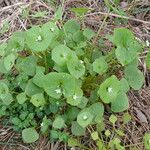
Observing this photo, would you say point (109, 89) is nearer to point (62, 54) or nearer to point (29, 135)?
point (62, 54)

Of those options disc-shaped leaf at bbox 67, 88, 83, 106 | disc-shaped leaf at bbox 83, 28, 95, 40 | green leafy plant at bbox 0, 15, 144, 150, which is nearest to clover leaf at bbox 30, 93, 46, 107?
green leafy plant at bbox 0, 15, 144, 150

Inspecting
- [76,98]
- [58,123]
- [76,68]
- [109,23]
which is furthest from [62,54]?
[109,23]

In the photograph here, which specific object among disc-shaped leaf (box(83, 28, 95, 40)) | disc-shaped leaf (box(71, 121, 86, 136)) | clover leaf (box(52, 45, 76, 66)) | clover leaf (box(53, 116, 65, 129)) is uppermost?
clover leaf (box(52, 45, 76, 66))

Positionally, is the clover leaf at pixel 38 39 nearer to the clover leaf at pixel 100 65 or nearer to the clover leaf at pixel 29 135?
the clover leaf at pixel 100 65

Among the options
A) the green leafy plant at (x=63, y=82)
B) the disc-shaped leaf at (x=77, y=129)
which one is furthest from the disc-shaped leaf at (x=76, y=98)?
the disc-shaped leaf at (x=77, y=129)

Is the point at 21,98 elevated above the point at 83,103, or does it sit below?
above

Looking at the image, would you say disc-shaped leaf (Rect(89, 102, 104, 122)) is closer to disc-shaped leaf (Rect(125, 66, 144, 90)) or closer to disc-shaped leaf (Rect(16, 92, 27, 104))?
disc-shaped leaf (Rect(125, 66, 144, 90))
